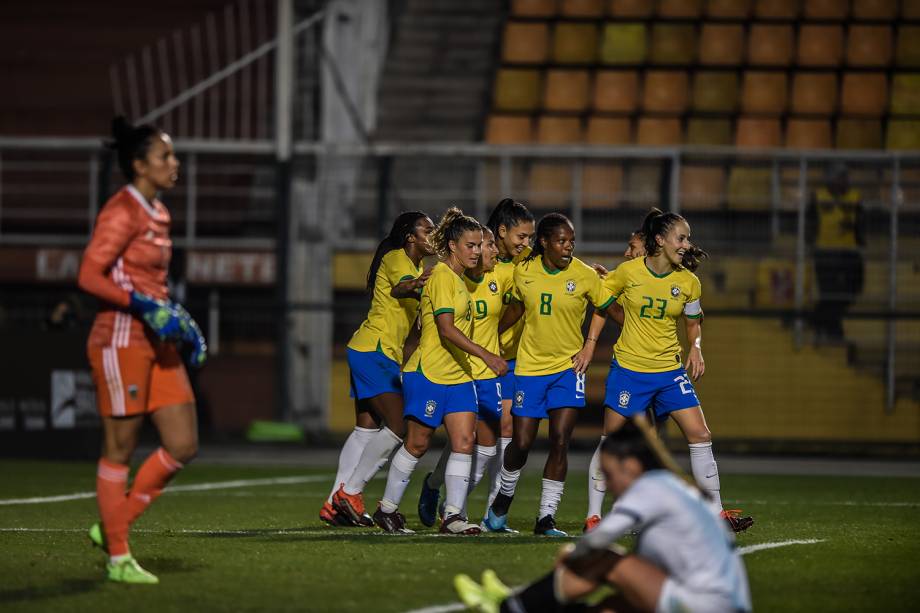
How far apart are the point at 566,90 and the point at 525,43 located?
3.98 feet

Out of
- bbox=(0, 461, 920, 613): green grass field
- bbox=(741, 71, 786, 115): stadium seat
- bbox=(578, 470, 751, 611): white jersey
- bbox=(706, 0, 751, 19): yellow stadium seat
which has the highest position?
bbox=(706, 0, 751, 19): yellow stadium seat

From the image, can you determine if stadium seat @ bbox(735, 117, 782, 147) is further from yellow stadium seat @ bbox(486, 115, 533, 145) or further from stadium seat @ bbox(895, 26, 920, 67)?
yellow stadium seat @ bbox(486, 115, 533, 145)

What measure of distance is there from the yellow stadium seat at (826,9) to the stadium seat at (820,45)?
19cm

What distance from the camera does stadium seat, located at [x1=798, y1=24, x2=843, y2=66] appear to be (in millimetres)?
20770

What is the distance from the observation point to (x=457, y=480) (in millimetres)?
8969

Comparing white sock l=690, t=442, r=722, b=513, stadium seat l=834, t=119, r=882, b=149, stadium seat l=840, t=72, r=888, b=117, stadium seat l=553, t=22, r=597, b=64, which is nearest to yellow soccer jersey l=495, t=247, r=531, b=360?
white sock l=690, t=442, r=722, b=513

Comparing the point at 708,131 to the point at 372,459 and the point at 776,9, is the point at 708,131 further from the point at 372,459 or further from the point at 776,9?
the point at 372,459

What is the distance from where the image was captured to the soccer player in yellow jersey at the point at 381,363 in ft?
31.6

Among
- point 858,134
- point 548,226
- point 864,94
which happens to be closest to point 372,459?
point 548,226

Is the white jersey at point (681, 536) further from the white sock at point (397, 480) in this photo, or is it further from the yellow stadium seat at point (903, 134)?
the yellow stadium seat at point (903, 134)

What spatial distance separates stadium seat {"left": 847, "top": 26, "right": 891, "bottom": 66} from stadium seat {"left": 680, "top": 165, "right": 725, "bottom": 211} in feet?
17.0

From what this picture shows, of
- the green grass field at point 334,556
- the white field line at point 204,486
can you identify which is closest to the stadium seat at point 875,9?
the green grass field at point 334,556

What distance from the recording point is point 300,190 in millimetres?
18125

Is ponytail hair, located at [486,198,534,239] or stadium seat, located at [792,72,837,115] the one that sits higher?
stadium seat, located at [792,72,837,115]
